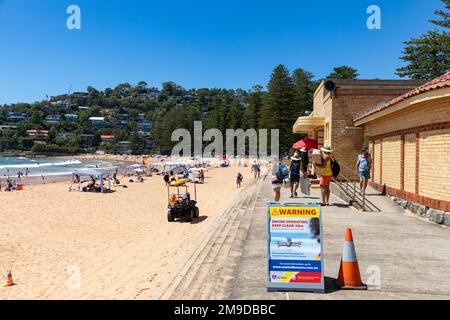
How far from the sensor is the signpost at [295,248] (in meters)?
4.76

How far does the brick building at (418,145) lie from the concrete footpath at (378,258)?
1.01m

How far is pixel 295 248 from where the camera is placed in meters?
4.85

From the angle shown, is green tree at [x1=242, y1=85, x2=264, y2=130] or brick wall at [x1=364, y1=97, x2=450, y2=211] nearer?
brick wall at [x1=364, y1=97, x2=450, y2=211]

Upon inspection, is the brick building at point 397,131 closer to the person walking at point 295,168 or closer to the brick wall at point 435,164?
the brick wall at point 435,164

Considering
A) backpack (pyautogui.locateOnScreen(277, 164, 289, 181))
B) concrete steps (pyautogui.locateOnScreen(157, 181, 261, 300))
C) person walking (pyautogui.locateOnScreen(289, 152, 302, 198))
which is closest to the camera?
concrete steps (pyautogui.locateOnScreen(157, 181, 261, 300))

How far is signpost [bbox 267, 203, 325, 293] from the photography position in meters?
4.76

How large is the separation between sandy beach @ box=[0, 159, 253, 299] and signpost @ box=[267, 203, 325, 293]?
8.77ft

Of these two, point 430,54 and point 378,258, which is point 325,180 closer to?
point 378,258

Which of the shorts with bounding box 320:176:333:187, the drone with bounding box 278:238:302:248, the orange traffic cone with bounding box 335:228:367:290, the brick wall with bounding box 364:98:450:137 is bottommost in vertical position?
the orange traffic cone with bounding box 335:228:367:290

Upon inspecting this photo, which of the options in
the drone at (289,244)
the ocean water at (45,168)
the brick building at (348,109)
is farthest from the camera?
the ocean water at (45,168)

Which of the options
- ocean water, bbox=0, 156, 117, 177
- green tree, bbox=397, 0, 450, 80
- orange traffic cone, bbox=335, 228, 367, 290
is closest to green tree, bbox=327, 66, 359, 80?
green tree, bbox=397, 0, 450, 80

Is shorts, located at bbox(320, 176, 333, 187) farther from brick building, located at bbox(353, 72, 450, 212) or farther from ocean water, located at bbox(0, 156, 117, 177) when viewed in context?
ocean water, located at bbox(0, 156, 117, 177)

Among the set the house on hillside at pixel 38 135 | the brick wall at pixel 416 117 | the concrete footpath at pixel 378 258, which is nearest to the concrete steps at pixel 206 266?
the concrete footpath at pixel 378 258

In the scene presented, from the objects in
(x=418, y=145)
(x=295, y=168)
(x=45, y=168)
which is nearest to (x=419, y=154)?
(x=418, y=145)
